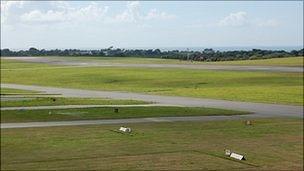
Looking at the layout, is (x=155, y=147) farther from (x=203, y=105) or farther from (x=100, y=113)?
(x=203, y=105)

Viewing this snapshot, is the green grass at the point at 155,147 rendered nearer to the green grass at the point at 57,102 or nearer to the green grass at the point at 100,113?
the green grass at the point at 100,113

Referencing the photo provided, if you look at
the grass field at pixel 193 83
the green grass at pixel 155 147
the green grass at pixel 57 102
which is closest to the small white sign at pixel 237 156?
the green grass at pixel 155 147

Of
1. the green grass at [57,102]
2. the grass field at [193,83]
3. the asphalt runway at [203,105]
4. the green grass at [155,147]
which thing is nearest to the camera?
the green grass at [155,147]

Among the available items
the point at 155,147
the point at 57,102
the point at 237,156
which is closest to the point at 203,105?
the point at 57,102

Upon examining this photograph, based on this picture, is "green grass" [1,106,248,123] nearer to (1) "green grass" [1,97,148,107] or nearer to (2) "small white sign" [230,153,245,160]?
(1) "green grass" [1,97,148,107]

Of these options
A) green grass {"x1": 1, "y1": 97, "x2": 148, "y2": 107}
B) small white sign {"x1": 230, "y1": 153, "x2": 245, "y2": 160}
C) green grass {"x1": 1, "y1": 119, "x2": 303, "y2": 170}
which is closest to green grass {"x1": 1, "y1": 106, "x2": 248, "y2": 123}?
green grass {"x1": 1, "y1": 119, "x2": 303, "y2": 170}

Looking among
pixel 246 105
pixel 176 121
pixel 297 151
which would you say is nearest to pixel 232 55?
pixel 246 105
